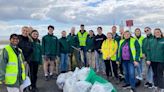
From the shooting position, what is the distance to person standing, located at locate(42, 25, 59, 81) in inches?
484

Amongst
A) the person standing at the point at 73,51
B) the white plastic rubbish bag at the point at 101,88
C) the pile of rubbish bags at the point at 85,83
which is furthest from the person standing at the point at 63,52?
the white plastic rubbish bag at the point at 101,88

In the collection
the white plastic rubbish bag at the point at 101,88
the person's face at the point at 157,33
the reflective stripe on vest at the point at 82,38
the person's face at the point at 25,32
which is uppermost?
the person's face at the point at 25,32

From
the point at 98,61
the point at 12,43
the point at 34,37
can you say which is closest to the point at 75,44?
the point at 98,61

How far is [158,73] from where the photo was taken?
10.3 meters

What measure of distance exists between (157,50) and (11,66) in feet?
14.8

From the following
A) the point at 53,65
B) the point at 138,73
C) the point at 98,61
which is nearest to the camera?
the point at 138,73

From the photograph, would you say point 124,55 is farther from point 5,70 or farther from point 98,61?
point 5,70

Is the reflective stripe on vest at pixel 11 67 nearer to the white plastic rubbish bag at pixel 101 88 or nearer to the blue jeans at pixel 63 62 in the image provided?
the white plastic rubbish bag at pixel 101 88

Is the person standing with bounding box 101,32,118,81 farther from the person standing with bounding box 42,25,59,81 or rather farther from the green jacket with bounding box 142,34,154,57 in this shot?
the person standing with bounding box 42,25,59,81

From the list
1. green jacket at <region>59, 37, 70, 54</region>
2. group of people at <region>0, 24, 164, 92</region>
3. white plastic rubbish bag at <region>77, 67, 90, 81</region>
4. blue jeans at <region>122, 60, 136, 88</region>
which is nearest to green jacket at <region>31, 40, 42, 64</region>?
group of people at <region>0, 24, 164, 92</region>

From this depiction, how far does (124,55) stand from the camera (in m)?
10.5

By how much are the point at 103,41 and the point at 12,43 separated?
19.1 feet

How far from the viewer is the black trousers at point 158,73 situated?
10.2 metres

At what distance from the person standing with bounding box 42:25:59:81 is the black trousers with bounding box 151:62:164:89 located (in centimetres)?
353
